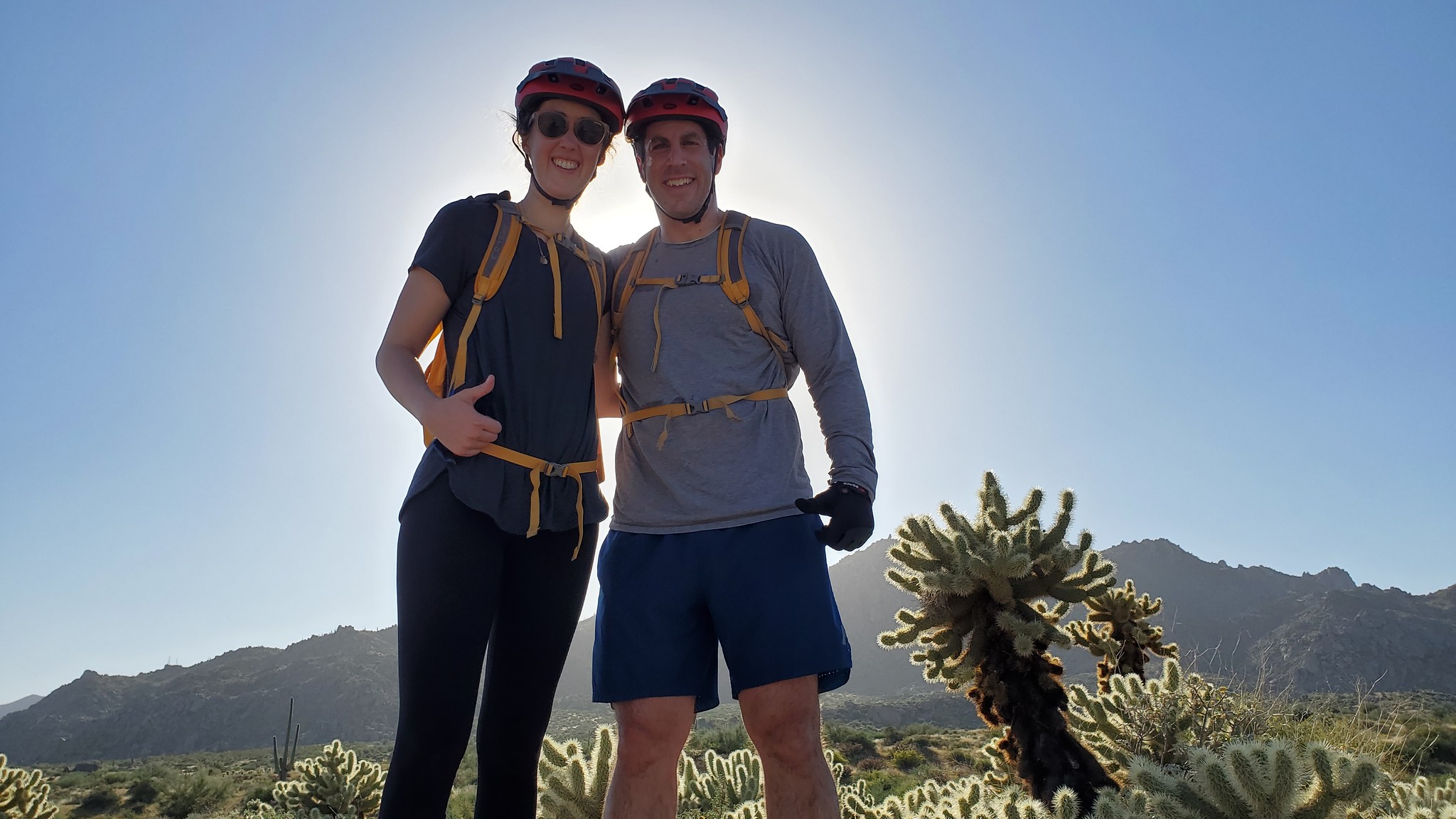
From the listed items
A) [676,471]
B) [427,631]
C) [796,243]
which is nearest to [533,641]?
[427,631]

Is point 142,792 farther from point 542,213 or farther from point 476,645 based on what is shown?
point 542,213

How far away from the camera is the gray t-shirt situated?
2.79 meters

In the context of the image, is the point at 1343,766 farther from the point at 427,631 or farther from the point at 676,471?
the point at 427,631

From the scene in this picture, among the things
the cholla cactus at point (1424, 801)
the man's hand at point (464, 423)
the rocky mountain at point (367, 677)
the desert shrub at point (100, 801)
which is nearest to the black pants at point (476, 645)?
the man's hand at point (464, 423)

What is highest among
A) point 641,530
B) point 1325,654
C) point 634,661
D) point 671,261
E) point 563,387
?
point 671,261

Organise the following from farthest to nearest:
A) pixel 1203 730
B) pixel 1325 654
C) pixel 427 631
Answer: pixel 1325 654 < pixel 1203 730 < pixel 427 631

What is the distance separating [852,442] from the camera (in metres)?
2.90

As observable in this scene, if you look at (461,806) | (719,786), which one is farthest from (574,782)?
(461,806)

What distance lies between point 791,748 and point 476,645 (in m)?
1.04

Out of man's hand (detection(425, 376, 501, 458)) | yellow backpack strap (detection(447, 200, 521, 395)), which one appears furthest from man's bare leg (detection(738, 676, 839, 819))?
yellow backpack strap (detection(447, 200, 521, 395))

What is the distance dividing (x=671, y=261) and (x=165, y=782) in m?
28.7

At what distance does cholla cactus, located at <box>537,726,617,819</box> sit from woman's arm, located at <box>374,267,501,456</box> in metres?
2.73

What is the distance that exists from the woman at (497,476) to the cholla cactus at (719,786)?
17.3 feet

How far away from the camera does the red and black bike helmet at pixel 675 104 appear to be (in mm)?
3156
